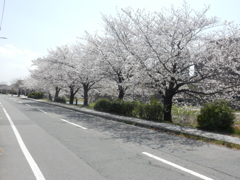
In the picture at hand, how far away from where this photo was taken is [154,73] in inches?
509

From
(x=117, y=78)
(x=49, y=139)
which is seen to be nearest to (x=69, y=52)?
(x=117, y=78)

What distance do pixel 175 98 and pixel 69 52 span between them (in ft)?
57.0

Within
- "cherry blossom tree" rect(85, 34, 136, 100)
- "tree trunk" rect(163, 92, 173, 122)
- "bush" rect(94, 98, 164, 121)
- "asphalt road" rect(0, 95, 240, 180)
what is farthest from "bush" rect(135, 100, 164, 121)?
"asphalt road" rect(0, 95, 240, 180)

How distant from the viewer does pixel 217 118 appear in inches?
388

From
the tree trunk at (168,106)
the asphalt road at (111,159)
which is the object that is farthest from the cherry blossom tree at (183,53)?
the asphalt road at (111,159)

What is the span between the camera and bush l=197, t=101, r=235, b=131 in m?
9.81

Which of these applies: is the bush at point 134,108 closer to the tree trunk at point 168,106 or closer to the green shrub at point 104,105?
the green shrub at point 104,105

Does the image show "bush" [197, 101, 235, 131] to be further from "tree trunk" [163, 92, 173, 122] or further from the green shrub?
the green shrub

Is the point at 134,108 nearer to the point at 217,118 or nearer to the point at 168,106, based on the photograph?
the point at 168,106

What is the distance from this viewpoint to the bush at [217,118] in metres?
9.81

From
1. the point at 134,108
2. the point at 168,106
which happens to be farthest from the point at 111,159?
the point at 134,108

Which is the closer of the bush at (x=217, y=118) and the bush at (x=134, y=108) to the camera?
the bush at (x=217, y=118)

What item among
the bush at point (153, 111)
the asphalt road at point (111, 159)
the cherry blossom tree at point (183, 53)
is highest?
the cherry blossom tree at point (183, 53)

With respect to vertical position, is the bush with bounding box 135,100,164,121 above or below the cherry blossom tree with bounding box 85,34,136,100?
below
